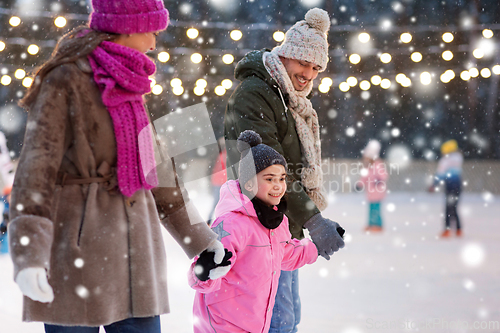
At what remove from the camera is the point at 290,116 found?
233cm

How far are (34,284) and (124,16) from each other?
72 cm

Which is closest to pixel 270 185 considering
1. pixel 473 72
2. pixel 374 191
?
pixel 473 72

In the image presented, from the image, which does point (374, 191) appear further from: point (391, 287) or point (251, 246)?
point (251, 246)

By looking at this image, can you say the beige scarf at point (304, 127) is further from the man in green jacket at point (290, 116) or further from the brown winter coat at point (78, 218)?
the brown winter coat at point (78, 218)

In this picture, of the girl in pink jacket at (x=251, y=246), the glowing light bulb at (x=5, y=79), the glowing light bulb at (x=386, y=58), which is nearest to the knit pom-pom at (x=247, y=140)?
the girl in pink jacket at (x=251, y=246)

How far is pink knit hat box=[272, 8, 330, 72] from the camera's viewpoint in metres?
2.31

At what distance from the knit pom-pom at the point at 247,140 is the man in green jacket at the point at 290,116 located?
54mm

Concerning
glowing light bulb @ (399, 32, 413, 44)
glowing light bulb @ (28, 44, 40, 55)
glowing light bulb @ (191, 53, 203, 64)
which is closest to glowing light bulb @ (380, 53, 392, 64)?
glowing light bulb @ (399, 32, 413, 44)

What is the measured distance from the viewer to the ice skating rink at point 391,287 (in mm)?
3285

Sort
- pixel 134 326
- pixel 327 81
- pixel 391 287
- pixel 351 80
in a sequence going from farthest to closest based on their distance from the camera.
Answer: pixel 351 80 → pixel 327 81 → pixel 391 287 → pixel 134 326

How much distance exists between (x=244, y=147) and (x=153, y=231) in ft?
2.46

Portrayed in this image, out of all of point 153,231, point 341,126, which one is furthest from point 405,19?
point 153,231

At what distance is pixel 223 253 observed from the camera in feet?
5.32

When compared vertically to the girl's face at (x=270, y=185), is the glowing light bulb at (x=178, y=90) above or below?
above
